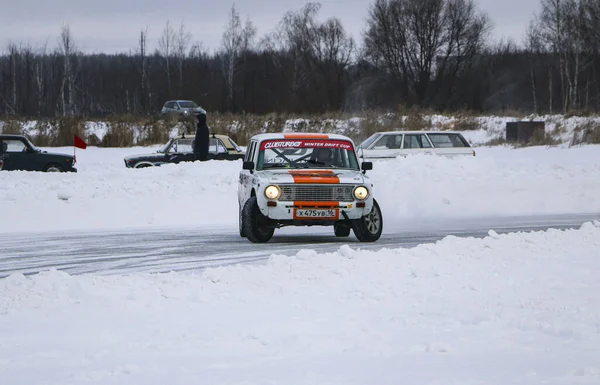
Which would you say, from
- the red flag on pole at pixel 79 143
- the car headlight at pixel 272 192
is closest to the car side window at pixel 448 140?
the red flag on pole at pixel 79 143

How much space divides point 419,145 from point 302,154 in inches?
526

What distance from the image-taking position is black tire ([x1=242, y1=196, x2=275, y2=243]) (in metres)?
13.4

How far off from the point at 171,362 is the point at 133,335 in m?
0.87

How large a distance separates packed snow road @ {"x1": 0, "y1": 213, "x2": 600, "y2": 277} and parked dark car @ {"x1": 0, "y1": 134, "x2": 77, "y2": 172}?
11205 millimetres

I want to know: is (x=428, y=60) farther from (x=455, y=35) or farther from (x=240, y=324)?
(x=240, y=324)

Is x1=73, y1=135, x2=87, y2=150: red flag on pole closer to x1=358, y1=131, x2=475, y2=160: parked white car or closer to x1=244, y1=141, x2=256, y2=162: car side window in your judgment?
x1=358, y1=131, x2=475, y2=160: parked white car

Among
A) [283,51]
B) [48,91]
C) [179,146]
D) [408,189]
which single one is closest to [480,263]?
[408,189]

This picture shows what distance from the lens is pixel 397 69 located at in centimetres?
7519

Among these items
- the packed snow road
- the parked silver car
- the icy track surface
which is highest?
the parked silver car

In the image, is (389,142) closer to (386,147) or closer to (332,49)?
(386,147)

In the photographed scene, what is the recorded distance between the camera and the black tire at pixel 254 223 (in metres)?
13.4

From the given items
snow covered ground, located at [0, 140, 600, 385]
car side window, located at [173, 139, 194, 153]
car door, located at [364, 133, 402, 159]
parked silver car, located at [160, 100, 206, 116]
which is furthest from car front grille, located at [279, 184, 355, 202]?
parked silver car, located at [160, 100, 206, 116]

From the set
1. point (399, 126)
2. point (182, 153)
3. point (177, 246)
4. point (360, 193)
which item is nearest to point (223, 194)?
point (182, 153)

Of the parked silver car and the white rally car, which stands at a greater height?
the parked silver car
